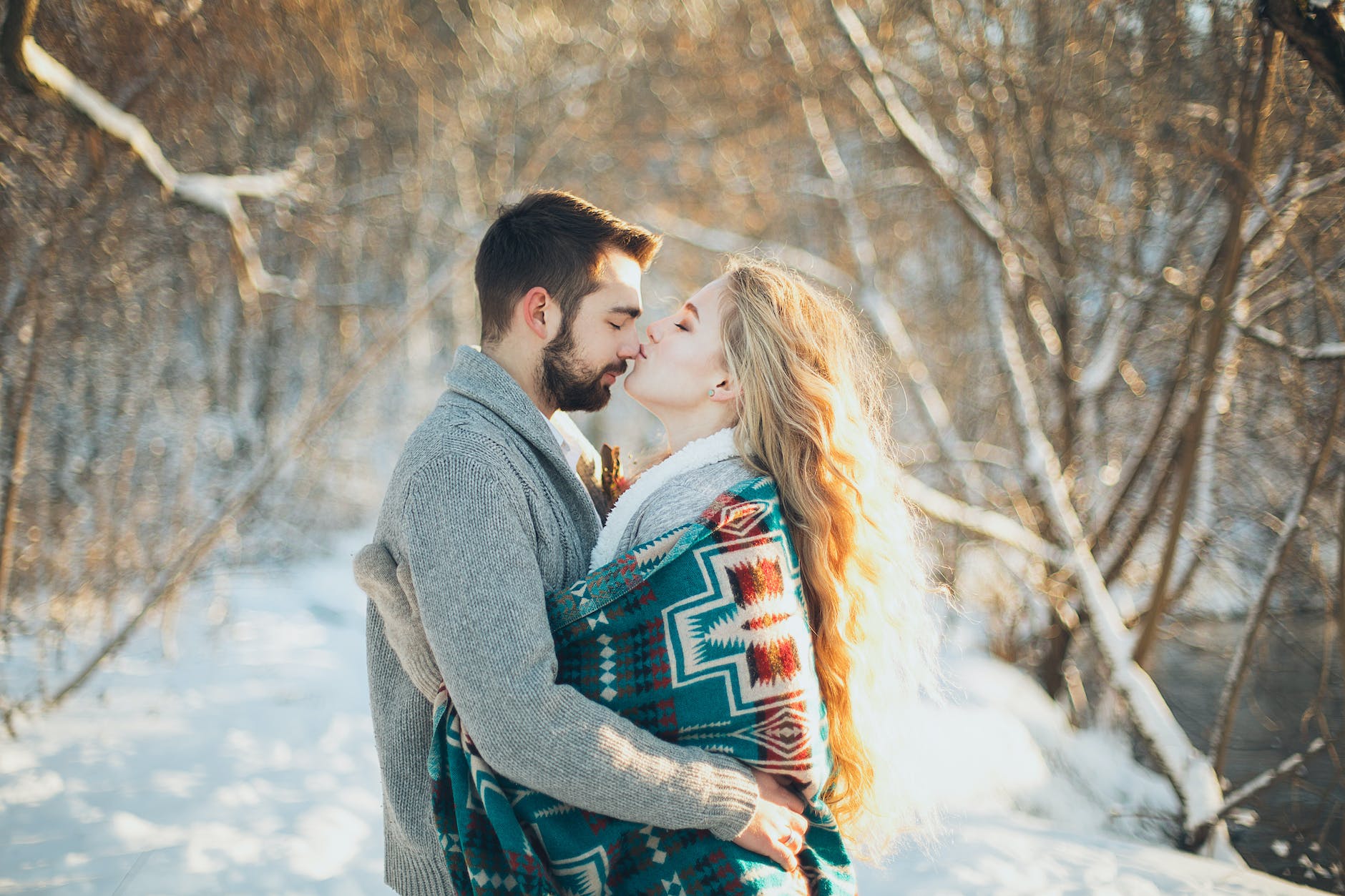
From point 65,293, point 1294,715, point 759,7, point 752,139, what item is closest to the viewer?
point 65,293

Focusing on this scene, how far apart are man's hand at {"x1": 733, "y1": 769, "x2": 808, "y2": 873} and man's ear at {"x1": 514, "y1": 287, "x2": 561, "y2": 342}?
1.04 metres

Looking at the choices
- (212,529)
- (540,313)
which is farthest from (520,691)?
(212,529)

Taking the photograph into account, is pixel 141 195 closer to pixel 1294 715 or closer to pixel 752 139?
pixel 752 139

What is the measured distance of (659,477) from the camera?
67.7 inches

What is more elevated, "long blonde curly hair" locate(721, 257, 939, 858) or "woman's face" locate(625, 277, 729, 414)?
"woman's face" locate(625, 277, 729, 414)

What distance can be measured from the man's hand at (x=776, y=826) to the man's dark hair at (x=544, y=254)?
1.10 metres

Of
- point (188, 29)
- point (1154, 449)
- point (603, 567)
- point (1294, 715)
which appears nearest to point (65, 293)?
point (188, 29)

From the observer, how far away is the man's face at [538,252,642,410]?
1820 millimetres

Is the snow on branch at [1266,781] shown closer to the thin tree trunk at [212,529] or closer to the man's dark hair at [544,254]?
the man's dark hair at [544,254]

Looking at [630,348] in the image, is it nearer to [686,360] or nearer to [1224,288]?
[686,360]

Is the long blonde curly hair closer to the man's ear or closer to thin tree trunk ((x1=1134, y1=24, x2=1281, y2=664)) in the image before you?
the man's ear

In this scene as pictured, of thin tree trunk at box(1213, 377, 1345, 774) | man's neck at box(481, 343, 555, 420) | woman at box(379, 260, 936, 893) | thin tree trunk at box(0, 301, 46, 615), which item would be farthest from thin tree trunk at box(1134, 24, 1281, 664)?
thin tree trunk at box(0, 301, 46, 615)

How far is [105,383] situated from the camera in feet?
16.9

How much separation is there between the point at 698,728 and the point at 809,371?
0.79 m
